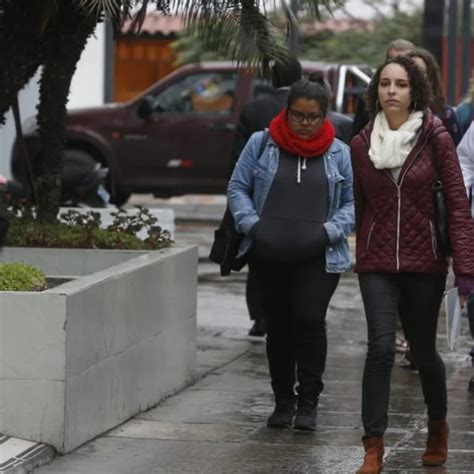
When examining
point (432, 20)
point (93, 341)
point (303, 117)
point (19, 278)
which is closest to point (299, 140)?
point (303, 117)

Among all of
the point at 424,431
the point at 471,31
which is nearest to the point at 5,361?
the point at 424,431

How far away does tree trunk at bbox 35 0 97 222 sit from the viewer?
378 inches

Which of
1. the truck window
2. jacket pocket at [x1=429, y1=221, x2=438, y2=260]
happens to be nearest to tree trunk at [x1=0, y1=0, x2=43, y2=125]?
jacket pocket at [x1=429, y1=221, x2=438, y2=260]

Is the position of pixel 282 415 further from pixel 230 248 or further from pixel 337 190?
pixel 337 190

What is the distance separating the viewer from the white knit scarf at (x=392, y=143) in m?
6.84

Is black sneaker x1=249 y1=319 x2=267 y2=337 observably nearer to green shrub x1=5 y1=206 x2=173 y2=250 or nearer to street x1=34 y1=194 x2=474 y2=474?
street x1=34 y1=194 x2=474 y2=474

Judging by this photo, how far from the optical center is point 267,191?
7.68m

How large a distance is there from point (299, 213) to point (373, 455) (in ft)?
4.61

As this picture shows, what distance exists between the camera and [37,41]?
9.48m

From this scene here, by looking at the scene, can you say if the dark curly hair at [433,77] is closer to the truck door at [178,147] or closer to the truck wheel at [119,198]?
the truck door at [178,147]

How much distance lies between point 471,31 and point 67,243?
47.1ft

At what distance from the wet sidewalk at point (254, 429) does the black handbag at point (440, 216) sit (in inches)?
38.4

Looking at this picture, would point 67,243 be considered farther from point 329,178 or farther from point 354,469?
point 354,469

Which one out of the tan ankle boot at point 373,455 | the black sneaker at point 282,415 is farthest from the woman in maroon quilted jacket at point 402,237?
the black sneaker at point 282,415
